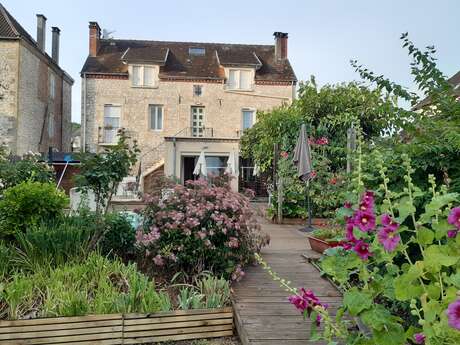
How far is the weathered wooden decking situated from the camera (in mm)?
3494

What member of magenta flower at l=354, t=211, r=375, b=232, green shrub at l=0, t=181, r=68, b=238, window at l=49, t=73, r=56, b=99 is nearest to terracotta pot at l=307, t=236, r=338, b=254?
green shrub at l=0, t=181, r=68, b=238

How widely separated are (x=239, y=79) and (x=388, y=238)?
24.6 m

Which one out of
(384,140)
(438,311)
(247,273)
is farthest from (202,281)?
(438,311)

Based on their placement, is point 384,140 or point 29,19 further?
point 29,19

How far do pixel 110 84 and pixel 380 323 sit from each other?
972 inches

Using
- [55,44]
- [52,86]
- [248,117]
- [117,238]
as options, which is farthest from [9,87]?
[117,238]

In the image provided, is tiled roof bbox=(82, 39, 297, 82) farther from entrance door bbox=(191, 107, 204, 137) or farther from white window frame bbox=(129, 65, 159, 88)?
entrance door bbox=(191, 107, 204, 137)

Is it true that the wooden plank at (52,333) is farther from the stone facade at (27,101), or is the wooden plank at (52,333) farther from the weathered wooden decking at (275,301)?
the stone facade at (27,101)

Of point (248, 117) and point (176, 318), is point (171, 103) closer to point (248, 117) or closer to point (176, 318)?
point (248, 117)

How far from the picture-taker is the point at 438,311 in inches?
71.6

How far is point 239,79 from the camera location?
25875mm

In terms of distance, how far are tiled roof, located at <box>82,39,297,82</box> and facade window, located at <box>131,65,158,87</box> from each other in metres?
0.43

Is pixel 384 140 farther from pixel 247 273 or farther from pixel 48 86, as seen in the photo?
pixel 48 86

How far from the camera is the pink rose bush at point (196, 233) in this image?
15.0 ft
